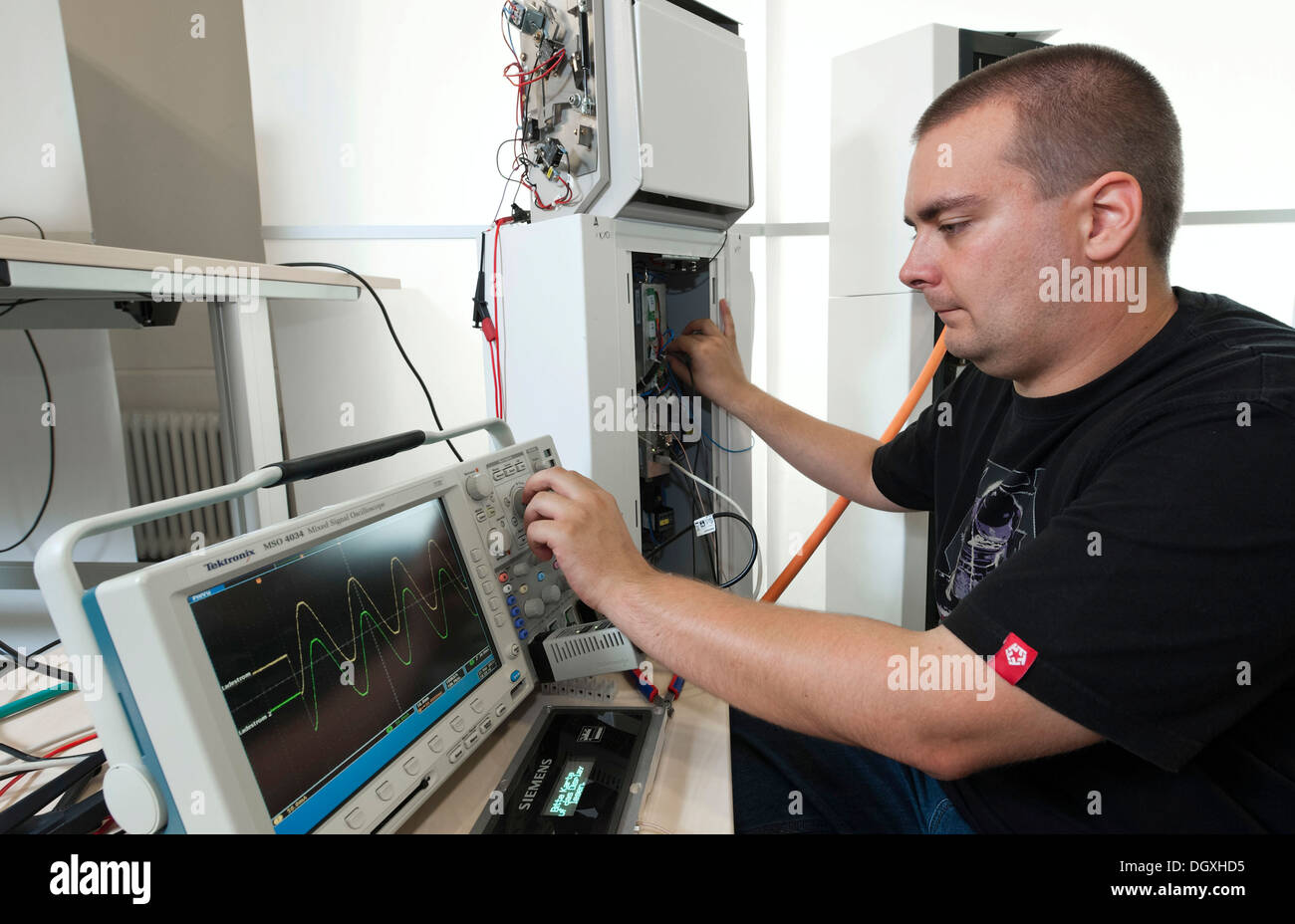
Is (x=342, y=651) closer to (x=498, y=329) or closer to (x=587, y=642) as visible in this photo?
(x=587, y=642)

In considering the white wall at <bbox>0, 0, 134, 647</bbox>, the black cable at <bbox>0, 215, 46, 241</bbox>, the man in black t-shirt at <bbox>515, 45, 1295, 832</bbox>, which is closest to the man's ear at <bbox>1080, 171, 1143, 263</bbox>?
the man in black t-shirt at <bbox>515, 45, 1295, 832</bbox>

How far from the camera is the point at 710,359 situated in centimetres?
145

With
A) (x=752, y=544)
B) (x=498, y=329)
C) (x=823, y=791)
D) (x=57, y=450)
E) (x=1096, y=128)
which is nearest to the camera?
(x=1096, y=128)

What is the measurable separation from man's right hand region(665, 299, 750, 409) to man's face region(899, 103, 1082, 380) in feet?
1.87

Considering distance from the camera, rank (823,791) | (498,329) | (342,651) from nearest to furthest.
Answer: (342,651)
(823,791)
(498,329)

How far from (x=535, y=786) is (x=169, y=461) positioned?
7.30 feet

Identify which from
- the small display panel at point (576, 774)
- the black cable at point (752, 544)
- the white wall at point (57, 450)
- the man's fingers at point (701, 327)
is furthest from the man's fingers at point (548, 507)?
the white wall at point (57, 450)

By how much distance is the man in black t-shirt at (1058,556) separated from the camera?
59cm

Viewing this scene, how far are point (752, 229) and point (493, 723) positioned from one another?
81.1 inches

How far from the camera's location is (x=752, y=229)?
241 centimetres

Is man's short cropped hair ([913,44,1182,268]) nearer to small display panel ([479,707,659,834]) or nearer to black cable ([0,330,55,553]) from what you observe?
small display panel ([479,707,659,834])

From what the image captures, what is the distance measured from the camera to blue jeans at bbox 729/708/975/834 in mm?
926

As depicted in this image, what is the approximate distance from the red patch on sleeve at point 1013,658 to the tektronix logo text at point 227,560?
2.16 ft
